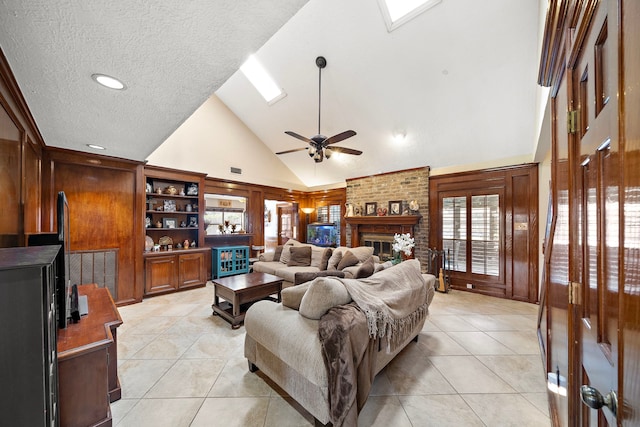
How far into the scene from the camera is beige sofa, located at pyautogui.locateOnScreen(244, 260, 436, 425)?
1.60 m

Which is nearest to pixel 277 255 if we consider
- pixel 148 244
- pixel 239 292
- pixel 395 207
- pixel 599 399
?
pixel 239 292

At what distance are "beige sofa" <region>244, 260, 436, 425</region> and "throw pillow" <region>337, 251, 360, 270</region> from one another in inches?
75.0

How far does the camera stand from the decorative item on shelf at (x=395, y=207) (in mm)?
5762

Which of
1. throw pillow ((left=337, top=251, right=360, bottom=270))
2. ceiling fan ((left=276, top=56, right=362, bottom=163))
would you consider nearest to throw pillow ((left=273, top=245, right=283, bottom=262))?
throw pillow ((left=337, top=251, right=360, bottom=270))

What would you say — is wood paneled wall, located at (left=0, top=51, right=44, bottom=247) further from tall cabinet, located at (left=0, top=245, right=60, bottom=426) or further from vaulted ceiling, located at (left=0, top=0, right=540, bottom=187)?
tall cabinet, located at (left=0, top=245, right=60, bottom=426)

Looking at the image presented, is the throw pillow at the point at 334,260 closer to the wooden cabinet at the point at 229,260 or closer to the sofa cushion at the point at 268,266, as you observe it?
the sofa cushion at the point at 268,266

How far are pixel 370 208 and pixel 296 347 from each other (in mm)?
4973

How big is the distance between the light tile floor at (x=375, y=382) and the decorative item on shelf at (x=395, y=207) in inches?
111

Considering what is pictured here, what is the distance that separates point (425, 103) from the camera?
160 inches

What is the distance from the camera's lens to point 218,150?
579 centimetres

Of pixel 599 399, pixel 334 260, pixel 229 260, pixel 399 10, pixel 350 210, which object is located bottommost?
pixel 229 260

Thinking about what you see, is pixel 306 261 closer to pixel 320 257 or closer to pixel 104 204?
pixel 320 257

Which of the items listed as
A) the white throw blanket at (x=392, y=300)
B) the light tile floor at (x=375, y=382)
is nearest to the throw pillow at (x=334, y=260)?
the light tile floor at (x=375, y=382)

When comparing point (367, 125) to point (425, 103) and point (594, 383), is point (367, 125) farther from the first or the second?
point (594, 383)
